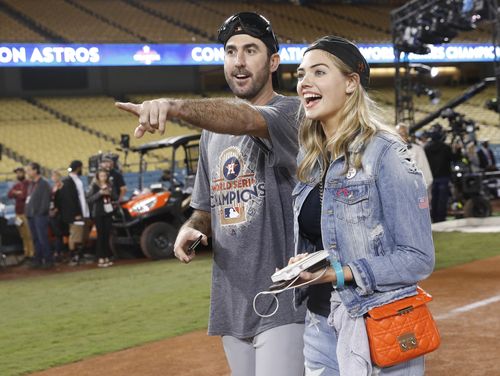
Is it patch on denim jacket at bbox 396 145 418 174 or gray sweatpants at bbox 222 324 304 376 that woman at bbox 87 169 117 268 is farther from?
patch on denim jacket at bbox 396 145 418 174

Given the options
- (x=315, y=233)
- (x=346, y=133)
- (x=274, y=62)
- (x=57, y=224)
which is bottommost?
(x=57, y=224)

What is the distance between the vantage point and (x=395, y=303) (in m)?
2.45

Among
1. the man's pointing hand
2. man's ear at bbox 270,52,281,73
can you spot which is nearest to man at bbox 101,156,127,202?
man's ear at bbox 270,52,281,73

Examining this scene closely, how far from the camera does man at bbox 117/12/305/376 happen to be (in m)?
3.11

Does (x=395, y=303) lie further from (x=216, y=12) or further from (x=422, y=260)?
(x=216, y=12)

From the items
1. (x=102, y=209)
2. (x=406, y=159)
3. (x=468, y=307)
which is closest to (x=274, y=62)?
(x=406, y=159)

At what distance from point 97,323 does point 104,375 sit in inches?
83.7

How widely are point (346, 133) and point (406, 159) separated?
206 millimetres

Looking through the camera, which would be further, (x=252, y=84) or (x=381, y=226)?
(x=252, y=84)

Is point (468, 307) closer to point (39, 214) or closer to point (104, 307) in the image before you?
point (104, 307)

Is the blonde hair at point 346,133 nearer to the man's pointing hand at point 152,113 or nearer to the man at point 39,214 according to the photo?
the man's pointing hand at point 152,113

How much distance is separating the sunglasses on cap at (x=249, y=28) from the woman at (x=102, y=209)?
10.0 metres

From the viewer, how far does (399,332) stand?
7.87ft

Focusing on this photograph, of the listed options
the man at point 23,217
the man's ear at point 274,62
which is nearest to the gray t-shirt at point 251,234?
the man's ear at point 274,62
